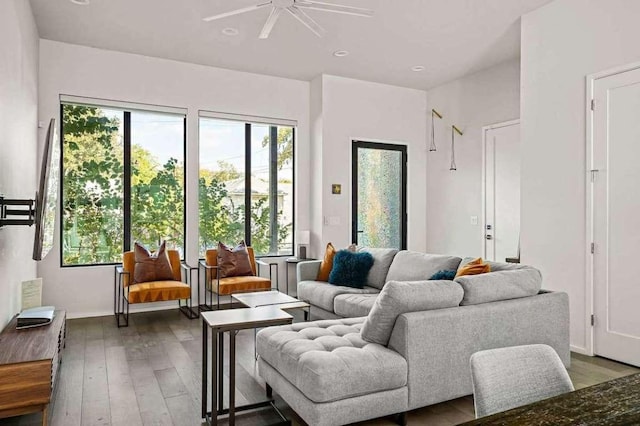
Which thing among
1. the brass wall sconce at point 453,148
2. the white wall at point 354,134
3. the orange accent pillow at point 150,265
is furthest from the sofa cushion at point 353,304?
the brass wall sconce at point 453,148

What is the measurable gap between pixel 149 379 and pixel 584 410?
9.76ft

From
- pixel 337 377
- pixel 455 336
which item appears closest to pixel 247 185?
pixel 455 336

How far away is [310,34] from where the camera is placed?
4.85m

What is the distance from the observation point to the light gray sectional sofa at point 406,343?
2303 mm

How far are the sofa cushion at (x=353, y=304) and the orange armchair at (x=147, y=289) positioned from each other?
178 cm

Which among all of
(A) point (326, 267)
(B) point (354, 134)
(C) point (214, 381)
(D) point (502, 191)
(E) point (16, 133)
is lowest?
(C) point (214, 381)

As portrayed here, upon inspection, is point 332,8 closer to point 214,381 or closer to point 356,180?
point 214,381

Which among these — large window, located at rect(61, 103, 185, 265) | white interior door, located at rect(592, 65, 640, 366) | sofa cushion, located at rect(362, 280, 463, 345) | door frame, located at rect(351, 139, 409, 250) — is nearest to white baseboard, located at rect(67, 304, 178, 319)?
large window, located at rect(61, 103, 185, 265)

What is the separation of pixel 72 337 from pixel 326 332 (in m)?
2.92

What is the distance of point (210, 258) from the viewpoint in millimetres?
5590

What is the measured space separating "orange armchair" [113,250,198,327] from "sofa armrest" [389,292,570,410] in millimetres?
3047

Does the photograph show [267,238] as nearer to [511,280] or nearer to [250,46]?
[250,46]

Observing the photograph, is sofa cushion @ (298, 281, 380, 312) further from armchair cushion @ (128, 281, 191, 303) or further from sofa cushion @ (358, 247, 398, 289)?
armchair cushion @ (128, 281, 191, 303)

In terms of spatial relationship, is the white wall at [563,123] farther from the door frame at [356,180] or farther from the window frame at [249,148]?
the window frame at [249,148]
